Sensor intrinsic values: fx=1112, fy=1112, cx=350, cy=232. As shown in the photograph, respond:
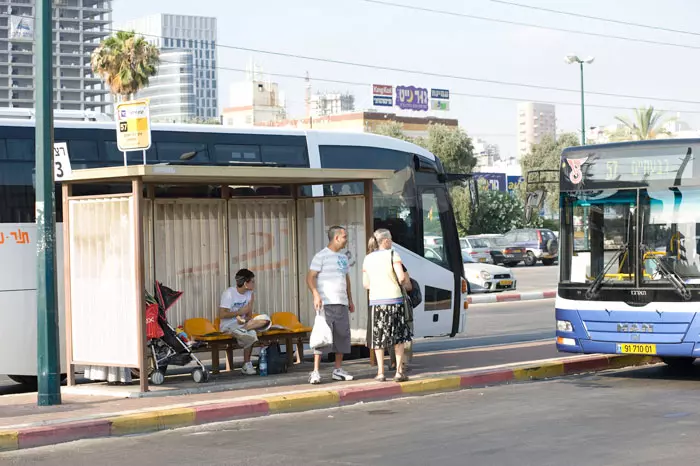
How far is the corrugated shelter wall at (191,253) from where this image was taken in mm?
14406

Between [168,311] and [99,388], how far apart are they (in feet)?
6.69

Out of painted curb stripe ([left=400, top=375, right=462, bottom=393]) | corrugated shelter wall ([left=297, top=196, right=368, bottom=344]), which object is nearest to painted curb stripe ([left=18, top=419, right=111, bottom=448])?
painted curb stripe ([left=400, top=375, right=462, bottom=393])

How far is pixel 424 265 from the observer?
16812 mm

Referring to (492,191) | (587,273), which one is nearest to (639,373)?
(587,273)

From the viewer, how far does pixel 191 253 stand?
48.1 feet

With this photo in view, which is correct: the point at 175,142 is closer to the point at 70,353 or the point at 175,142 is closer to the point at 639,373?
the point at 70,353

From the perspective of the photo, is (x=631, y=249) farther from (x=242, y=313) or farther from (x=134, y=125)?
(x=134, y=125)

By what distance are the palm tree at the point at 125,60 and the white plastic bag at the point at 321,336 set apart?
39.9 m

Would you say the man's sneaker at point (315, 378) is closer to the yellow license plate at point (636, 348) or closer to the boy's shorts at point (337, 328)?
the boy's shorts at point (337, 328)

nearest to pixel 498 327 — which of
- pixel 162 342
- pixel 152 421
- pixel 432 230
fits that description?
pixel 432 230

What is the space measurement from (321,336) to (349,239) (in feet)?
8.79

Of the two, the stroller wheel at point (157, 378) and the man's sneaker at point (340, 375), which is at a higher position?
the stroller wheel at point (157, 378)

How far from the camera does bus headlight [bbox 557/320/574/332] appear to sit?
13625 millimetres

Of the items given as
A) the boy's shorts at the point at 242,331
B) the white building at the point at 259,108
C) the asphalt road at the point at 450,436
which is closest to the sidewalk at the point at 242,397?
the asphalt road at the point at 450,436
